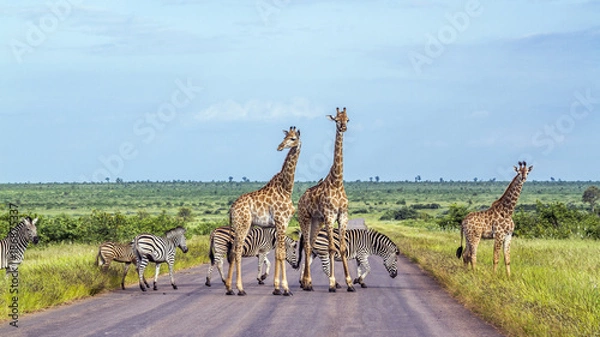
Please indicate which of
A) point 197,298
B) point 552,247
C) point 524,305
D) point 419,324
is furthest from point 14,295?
point 552,247

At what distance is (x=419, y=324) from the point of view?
1342cm

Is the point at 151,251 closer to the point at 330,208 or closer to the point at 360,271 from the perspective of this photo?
the point at 330,208

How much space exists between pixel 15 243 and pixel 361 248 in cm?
760

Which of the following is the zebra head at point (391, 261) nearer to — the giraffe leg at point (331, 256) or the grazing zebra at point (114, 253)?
the giraffe leg at point (331, 256)

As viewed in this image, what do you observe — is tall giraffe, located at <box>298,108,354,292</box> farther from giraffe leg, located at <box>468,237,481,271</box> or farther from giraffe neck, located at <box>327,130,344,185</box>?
giraffe leg, located at <box>468,237,481,271</box>

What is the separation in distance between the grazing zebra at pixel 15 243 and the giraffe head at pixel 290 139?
559cm

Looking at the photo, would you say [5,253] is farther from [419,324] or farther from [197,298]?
[419,324]

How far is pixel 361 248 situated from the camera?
67.2 ft

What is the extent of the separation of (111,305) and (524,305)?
7168 mm

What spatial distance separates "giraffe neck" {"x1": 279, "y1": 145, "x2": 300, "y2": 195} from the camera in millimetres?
18984

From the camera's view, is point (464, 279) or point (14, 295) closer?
point (14, 295)

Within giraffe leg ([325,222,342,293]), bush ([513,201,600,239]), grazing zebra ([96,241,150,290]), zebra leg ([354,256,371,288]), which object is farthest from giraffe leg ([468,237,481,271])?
bush ([513,201,600,239])

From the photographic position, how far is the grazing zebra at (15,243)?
1884 centimetres

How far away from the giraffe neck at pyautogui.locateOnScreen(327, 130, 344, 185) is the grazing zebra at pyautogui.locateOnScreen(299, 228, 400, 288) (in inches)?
59.7
